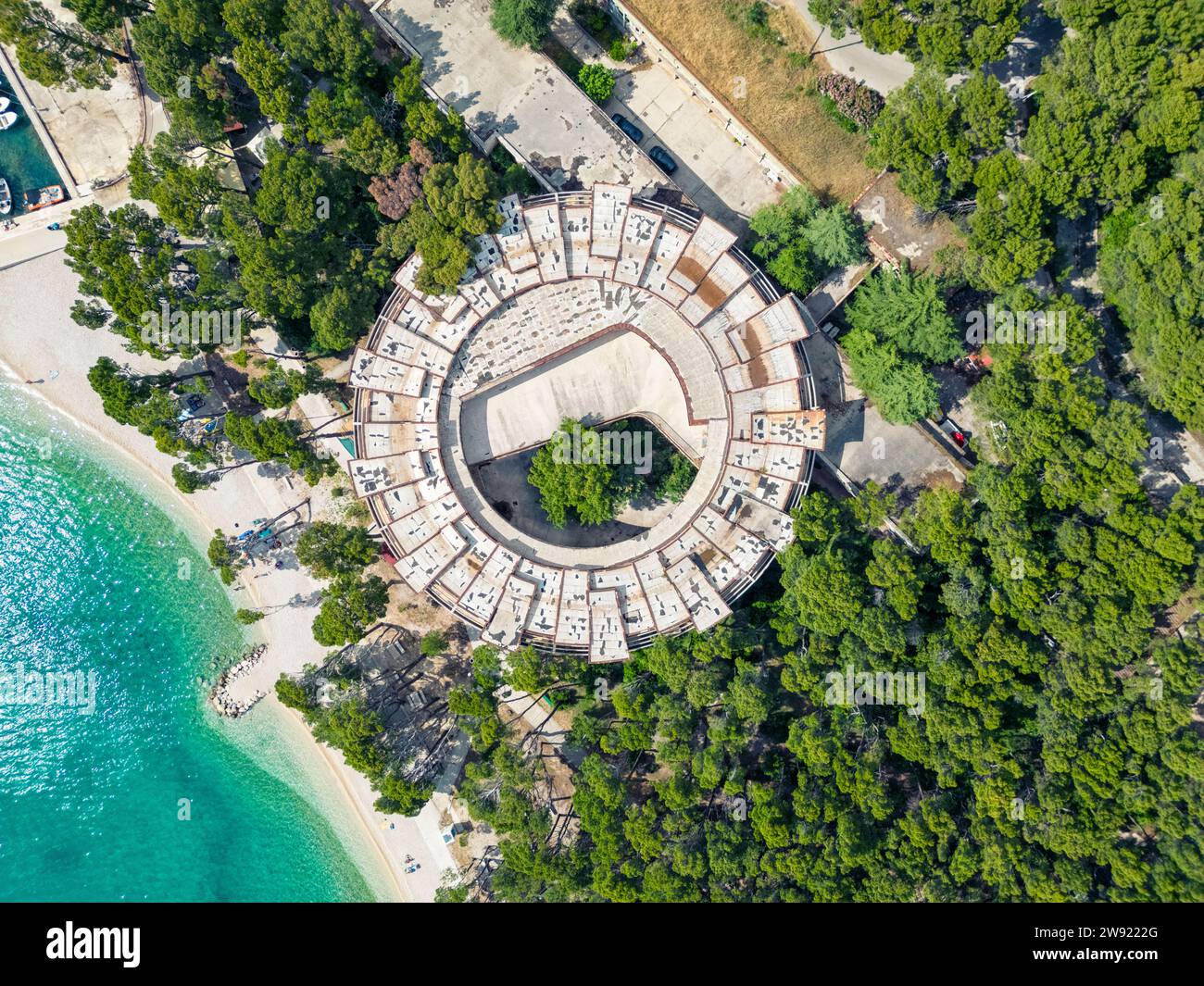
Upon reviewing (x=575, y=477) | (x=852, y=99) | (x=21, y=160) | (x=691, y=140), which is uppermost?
(x=852, y=99)

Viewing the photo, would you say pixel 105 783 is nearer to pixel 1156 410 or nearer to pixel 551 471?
pixel 551 471

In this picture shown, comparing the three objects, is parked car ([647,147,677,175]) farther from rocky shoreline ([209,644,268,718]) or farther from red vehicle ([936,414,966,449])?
rocky shoreline ([209,644,268,718])

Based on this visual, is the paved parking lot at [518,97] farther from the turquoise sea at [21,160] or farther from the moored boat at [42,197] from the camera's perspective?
the turquoise sea at [21,160]

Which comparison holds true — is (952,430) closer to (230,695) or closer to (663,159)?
(663,159)

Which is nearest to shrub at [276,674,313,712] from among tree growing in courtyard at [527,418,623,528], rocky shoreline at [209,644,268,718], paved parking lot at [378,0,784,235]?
rocky shoreline at [209,644,268,718]

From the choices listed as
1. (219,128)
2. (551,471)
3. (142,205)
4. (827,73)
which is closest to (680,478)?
(551,471)

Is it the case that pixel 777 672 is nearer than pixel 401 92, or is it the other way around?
pixel 401 92

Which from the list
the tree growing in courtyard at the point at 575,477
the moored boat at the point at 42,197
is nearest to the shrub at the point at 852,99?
the tree growing in courtyard at the point at 575,477

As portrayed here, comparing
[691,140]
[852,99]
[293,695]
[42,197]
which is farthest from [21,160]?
[852,99]
